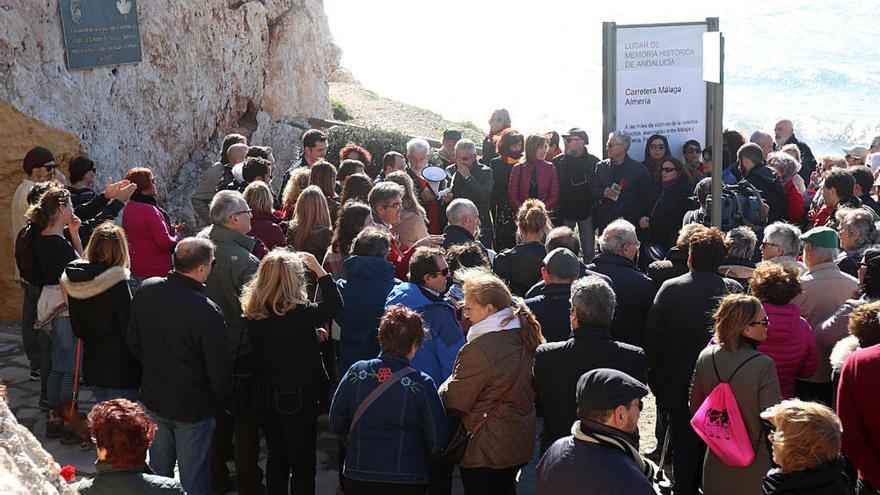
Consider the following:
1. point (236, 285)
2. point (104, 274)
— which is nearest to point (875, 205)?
point (236, 285)

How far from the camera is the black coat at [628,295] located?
634 cm

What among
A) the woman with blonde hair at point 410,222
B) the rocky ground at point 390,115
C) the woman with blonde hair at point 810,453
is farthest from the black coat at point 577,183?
the rocky ground at point 390,115

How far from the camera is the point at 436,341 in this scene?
5.47 meters

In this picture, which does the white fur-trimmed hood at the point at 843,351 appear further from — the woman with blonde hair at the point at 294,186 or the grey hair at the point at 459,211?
the woman with blonde hair at the point at 294,186

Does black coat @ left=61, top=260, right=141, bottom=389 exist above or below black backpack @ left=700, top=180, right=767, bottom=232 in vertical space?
below

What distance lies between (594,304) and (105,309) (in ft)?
10.3

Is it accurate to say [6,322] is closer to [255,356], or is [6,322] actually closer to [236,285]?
[236,285]

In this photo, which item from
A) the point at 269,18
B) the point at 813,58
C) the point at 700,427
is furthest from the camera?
the point at 813,58

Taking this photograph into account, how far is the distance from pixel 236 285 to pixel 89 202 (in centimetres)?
235

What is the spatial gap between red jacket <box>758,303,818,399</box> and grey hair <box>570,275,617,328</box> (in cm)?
109

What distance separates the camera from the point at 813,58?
59812mm

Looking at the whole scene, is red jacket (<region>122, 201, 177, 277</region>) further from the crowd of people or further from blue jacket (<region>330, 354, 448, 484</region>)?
blue jacket (<region>330, 354, 448, 484</region>)

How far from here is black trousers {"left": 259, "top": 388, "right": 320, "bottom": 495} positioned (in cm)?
560

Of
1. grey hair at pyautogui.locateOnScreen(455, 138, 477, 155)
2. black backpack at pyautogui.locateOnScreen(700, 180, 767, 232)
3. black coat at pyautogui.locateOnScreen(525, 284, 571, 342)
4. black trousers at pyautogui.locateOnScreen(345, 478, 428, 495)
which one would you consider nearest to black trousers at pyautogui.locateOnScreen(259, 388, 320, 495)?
black trousers at pyautogui.locateOnScreen(345, 478, 428, 495)
